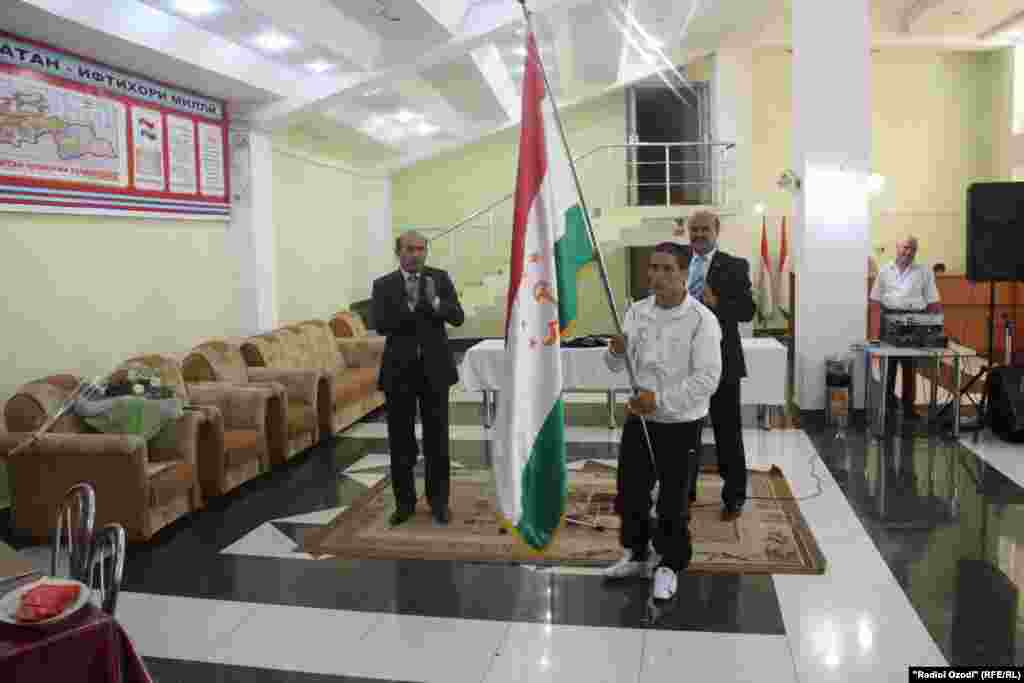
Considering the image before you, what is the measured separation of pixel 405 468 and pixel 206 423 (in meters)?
1.34

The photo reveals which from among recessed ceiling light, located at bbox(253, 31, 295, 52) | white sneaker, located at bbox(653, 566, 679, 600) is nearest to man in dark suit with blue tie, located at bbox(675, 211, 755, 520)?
white sneaker, located at bbox(653, 566, 679, 600)

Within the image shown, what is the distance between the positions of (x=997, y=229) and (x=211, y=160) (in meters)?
6.36

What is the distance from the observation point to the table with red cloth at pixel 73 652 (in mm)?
1750

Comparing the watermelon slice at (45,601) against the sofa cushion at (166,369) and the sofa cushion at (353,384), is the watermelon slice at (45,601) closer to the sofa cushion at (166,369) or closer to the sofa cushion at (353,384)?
the sofa cushion at (166,369)

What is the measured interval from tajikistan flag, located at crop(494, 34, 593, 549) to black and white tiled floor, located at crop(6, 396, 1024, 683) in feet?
1.98

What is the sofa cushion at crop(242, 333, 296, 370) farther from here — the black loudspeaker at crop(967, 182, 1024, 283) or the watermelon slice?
the black loudspeaker at crop(967, 182, 1024, 283)

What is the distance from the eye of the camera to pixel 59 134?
212 inches

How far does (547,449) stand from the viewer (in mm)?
2930

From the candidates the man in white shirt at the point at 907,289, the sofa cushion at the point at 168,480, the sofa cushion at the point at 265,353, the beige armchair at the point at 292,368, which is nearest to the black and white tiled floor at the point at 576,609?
the sofa cushion at the point at 168,480

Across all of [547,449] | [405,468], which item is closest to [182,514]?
[405,468]

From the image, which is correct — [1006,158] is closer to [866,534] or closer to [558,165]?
[866,534]

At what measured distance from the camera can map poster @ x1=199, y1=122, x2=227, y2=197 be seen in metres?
7.07

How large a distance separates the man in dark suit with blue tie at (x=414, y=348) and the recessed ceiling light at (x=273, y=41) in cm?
286

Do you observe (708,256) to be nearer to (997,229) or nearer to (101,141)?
(997,229)
